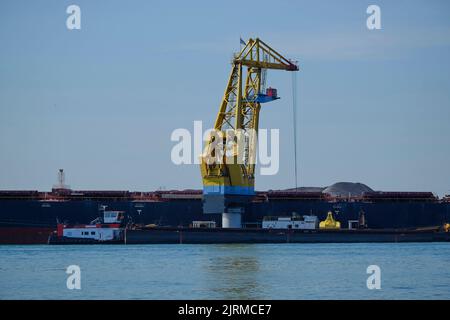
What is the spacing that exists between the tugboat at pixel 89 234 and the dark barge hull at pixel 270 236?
135cm

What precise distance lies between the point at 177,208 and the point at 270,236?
1158 centimetres

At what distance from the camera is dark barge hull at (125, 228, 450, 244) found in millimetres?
98062

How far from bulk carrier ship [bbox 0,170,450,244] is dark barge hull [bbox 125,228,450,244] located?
17.5 feet

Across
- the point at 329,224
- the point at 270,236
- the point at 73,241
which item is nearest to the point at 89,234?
the point at 73,241

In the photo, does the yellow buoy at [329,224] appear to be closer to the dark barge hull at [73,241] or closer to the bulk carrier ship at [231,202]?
the bulk carrier ship at [231,202]

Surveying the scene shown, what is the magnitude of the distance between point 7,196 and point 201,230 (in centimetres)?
2303

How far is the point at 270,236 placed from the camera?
330ft

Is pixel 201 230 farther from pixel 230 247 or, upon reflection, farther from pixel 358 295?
pixel 358 295

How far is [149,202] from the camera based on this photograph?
106m

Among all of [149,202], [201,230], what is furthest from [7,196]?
[201,230]

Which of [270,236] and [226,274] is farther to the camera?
[270,236]

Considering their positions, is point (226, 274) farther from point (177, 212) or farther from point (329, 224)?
point (177, 212)

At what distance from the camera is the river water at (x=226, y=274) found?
155 ft
